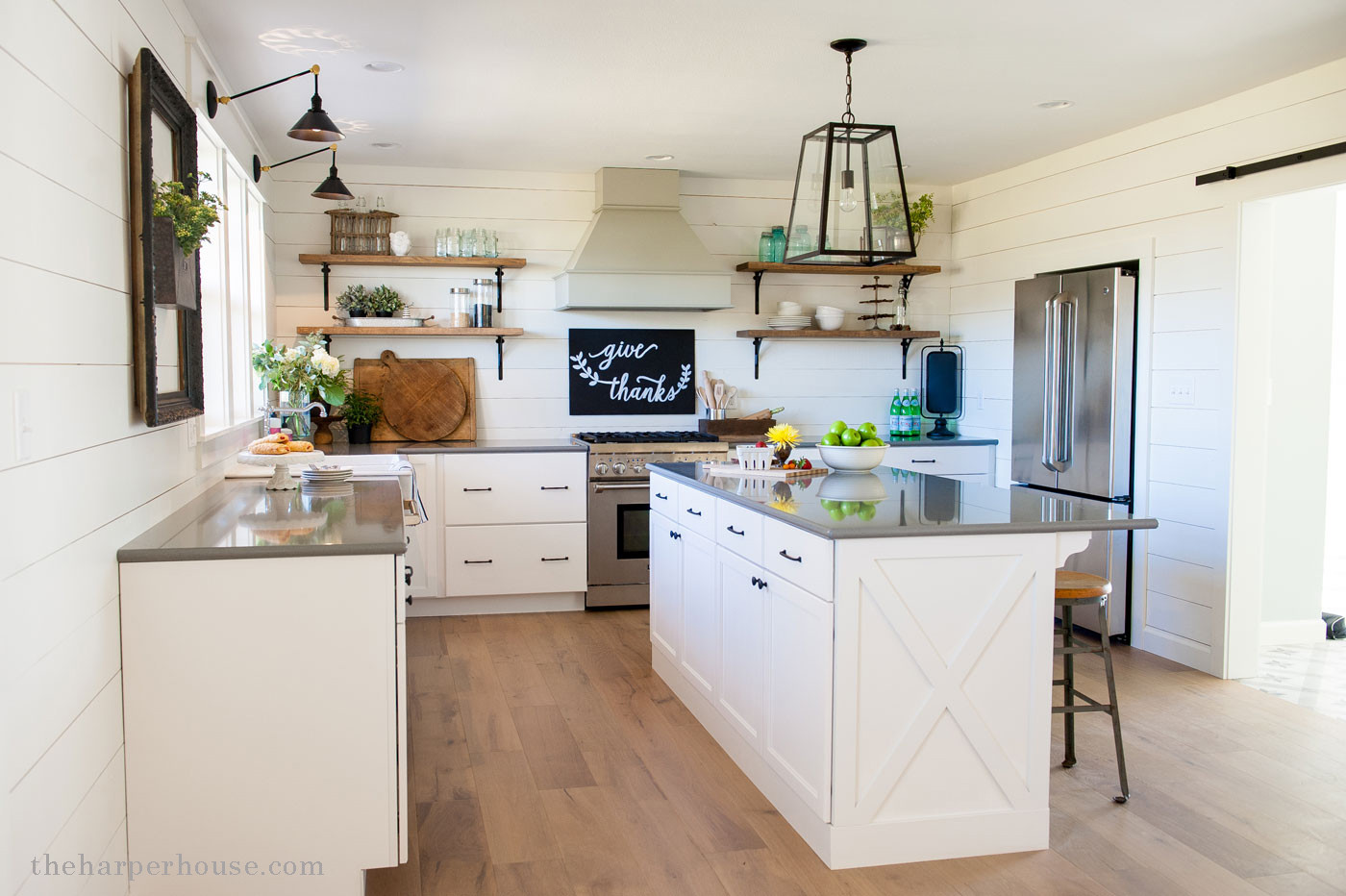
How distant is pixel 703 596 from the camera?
372cm

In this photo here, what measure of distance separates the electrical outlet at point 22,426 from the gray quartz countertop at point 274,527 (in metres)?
0.62

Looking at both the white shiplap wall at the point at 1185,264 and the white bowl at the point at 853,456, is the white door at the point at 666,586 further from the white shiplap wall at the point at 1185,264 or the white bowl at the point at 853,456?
the white shiplap wall at the point at 1185,264

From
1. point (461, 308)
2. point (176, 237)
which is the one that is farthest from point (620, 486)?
point (176, 237)

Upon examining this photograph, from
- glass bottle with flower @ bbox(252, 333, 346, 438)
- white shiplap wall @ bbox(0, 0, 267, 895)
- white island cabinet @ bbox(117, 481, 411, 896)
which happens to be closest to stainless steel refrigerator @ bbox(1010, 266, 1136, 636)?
glass bottle with flower @ bbox(252, 333, 346, 438)

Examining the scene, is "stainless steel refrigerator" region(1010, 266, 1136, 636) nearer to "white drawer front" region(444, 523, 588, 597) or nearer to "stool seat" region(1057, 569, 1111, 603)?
"stool seat" region(1057, 569, 1111, 603)

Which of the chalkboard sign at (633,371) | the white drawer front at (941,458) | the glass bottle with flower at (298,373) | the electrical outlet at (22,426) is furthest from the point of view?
the chalkboard sign at (633,371)

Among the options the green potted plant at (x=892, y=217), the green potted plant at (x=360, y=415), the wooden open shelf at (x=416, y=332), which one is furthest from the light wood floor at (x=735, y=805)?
the wooden open shelf at (x=416, y=332)

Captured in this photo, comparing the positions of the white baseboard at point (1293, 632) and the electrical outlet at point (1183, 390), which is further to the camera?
the white baseboard at point (1293, 632)

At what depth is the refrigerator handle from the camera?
528 cm

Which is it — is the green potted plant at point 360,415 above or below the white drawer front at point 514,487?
above

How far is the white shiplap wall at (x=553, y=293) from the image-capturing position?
579cm

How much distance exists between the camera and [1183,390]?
15.2 feet

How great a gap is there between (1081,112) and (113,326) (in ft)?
13.1

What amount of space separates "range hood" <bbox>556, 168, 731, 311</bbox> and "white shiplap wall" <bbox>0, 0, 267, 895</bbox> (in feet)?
10.6
